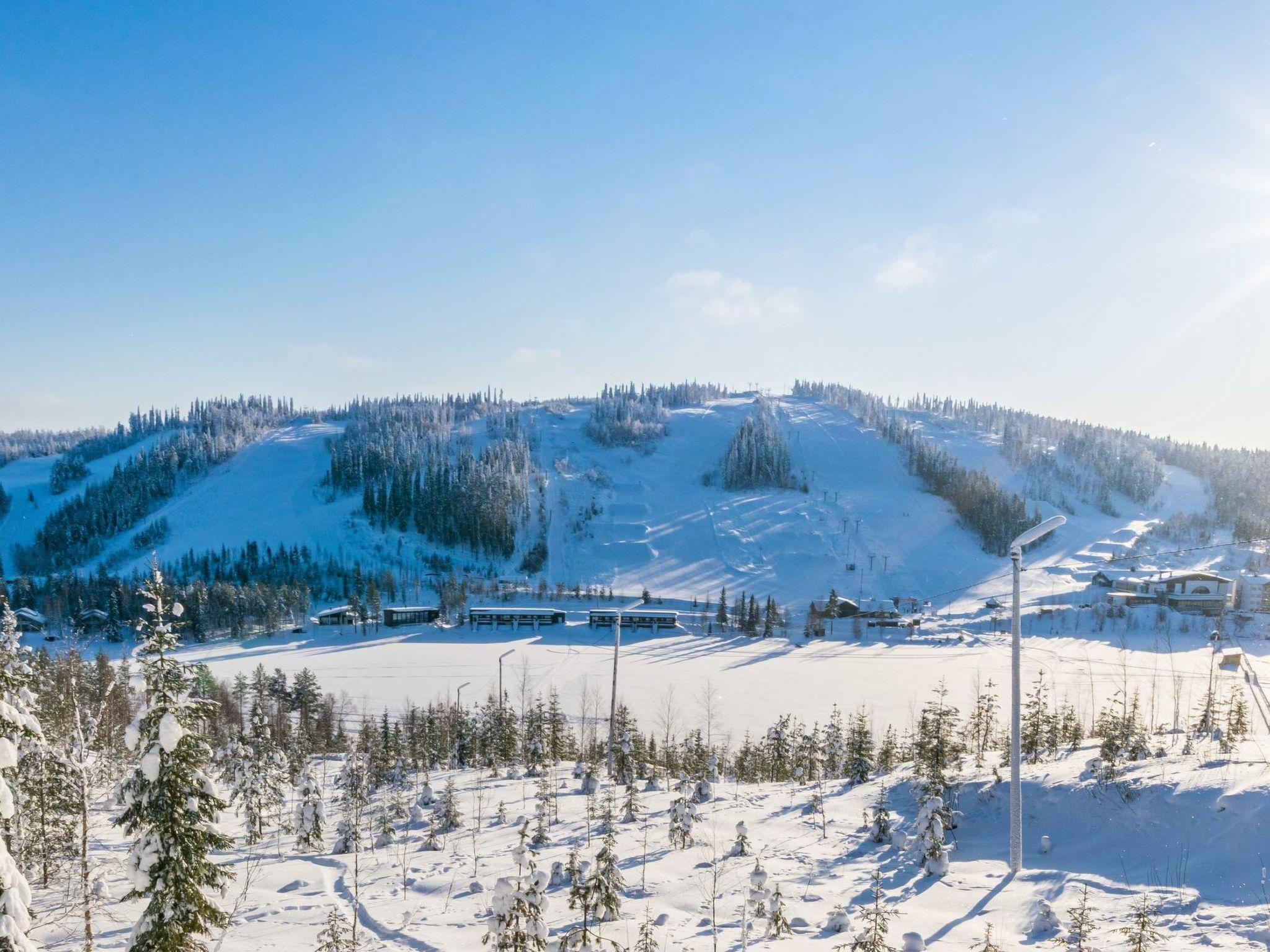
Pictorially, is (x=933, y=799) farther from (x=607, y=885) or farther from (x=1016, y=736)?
(x=607, y=885)

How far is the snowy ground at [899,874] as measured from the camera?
12.8m

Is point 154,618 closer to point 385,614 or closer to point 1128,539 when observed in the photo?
point 385,614

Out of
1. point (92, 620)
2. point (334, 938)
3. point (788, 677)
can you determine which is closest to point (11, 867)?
point (334, 938)

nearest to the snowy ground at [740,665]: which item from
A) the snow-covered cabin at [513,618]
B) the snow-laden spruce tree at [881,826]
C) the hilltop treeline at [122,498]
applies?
the snow-covered cabin at [513,618]

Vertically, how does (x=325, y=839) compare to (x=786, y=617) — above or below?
above

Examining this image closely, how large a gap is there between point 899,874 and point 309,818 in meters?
18.6

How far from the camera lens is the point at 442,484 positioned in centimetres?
14500

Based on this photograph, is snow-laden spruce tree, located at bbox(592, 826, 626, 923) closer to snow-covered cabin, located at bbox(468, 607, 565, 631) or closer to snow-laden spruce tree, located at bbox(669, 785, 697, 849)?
snow-laden spruce tree, located at bbox(669, 785, 697, 849)

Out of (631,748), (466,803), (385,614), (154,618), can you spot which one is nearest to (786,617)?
(385,614)

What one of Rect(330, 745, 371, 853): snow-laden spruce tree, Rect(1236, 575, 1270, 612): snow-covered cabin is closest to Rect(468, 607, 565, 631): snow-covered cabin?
Rect(330, 745, 371, 853): snow-laden spruce tree

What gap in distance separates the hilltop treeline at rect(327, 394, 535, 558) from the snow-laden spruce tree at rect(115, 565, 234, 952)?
122 meters

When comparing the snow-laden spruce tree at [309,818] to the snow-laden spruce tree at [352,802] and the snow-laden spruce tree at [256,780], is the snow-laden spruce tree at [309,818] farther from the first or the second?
the snow-laden spruce tree at [256,780]

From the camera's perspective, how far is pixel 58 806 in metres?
17.9

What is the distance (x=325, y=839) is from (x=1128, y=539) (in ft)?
564
